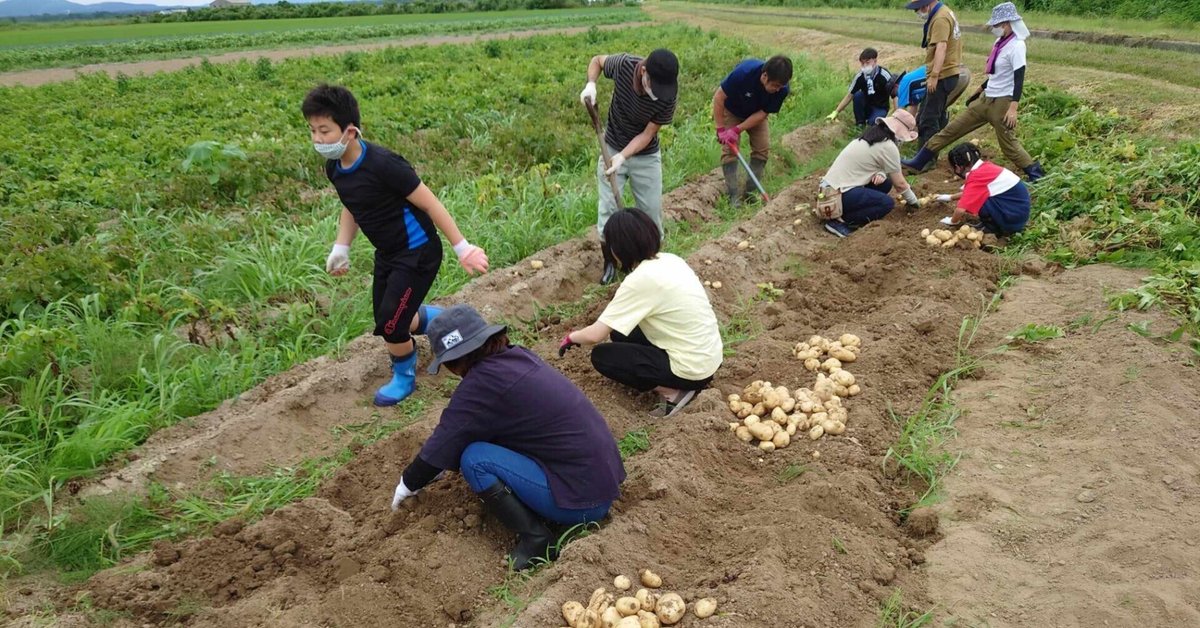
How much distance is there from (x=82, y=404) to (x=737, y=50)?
14371mm

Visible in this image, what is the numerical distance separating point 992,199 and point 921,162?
223 centimetres

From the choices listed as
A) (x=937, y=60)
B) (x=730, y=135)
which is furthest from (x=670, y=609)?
(x=937, y=60)

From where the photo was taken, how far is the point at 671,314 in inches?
141

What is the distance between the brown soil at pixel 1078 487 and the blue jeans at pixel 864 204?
7.57ft

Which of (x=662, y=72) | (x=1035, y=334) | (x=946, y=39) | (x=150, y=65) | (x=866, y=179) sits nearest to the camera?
(x=1035, y=334)

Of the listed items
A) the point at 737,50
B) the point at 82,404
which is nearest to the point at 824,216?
the point at 82,404

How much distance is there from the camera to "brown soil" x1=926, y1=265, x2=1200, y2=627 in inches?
94.1

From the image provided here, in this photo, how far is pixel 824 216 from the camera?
637cm

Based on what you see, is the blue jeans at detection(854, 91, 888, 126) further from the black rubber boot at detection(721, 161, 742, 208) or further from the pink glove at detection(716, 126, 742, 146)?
the pink glove at detection(716, 126, 742, 146)

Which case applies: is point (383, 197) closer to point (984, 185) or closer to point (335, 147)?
point (335, 147)

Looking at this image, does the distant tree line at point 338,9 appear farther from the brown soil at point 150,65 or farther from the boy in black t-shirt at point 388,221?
the boy in black t-shirt at point 388,221

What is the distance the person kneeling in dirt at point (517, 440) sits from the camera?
2639mm

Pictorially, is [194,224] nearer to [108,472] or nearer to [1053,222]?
[108,472]

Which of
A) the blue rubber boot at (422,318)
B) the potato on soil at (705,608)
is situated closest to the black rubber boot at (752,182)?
the blue rubber boot at (422,318)
